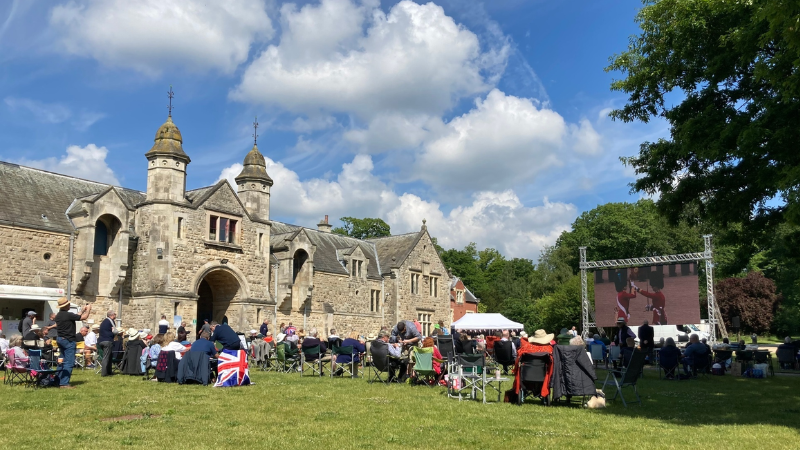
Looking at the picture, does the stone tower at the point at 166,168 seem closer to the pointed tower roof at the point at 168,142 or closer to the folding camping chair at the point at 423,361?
the pointed tower roof at the point at 168,142

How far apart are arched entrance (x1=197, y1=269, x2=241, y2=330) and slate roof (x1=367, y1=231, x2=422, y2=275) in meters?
11.7

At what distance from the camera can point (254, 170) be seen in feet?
94.7

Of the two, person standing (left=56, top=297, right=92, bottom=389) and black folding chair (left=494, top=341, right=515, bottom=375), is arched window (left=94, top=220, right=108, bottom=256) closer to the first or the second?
person standing (left=56, top=297, right=92, bottom=389)

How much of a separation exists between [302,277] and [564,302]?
943 inches

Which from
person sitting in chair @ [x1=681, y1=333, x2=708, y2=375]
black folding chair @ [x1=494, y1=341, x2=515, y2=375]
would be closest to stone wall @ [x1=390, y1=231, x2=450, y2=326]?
black folding chair @ [x1=494, y1=341, x2=515, y2=375]

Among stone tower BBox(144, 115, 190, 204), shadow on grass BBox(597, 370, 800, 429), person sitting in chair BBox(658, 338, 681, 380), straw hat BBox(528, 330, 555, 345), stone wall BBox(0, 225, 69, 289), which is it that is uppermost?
stone tower BBox(144, 115, 190, 204)

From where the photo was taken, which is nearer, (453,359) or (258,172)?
(453,359)

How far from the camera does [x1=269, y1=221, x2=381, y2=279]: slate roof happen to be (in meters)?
31.0

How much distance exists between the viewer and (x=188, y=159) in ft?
80.7

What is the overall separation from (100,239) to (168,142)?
4.33 metres

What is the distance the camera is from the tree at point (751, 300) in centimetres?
5084

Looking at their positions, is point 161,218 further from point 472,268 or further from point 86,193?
point 472,268

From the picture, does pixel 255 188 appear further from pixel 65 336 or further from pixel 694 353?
pixel 694 353

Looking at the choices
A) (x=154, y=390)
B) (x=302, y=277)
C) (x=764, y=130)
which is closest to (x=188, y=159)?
(x=302, y=277)
